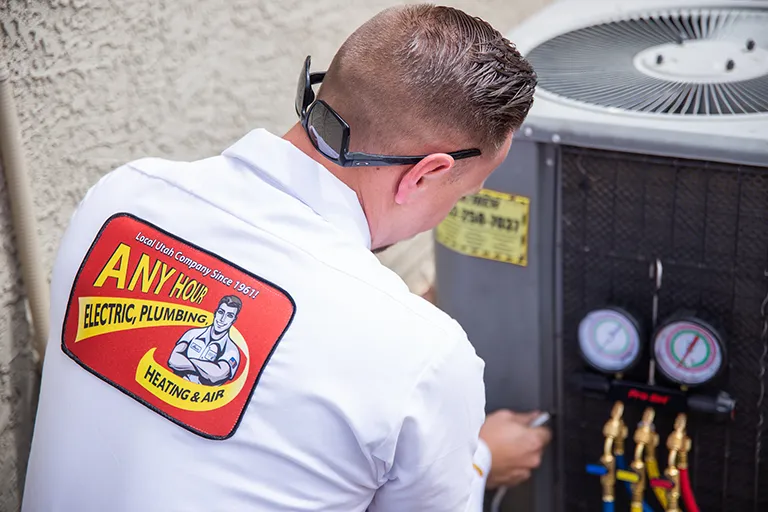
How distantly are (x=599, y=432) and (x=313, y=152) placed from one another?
2.24 ft

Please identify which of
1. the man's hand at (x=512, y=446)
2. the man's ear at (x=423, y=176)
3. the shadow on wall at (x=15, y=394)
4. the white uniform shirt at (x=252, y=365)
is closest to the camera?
the white uniform shirt at (x=252, y=365)

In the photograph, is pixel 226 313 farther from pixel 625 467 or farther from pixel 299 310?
pixel 625 467

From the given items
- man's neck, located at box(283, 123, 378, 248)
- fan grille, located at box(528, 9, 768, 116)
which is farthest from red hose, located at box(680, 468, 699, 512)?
man's neck, located at box(283, 123, 378, 248)

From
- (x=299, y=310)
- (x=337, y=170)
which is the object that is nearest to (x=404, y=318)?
(x=299, y=310)

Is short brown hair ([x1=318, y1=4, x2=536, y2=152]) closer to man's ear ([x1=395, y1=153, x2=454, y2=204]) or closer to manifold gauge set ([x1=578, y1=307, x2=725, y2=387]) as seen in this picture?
man's ear ([x1=395, y1=153, x2=454, y2=204])

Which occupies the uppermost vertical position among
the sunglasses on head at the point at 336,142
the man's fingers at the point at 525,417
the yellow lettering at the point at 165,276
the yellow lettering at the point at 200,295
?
the sunglasses on head at the point at 336,142

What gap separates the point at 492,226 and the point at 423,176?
0.32m

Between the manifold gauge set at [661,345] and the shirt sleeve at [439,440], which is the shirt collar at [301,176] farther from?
the manifold gauge set at [661,345]

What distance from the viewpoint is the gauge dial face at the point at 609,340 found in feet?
3.99

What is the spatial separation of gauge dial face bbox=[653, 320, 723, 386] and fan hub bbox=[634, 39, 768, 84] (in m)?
0.36

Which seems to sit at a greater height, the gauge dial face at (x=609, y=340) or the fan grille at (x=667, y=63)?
the fan grille at (x=667, y=63)

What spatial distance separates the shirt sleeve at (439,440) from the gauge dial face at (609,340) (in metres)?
0.34

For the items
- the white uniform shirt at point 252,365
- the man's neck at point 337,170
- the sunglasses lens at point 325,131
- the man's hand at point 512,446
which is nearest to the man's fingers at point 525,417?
the man's hand at point 512,446

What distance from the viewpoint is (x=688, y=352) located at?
118cm
